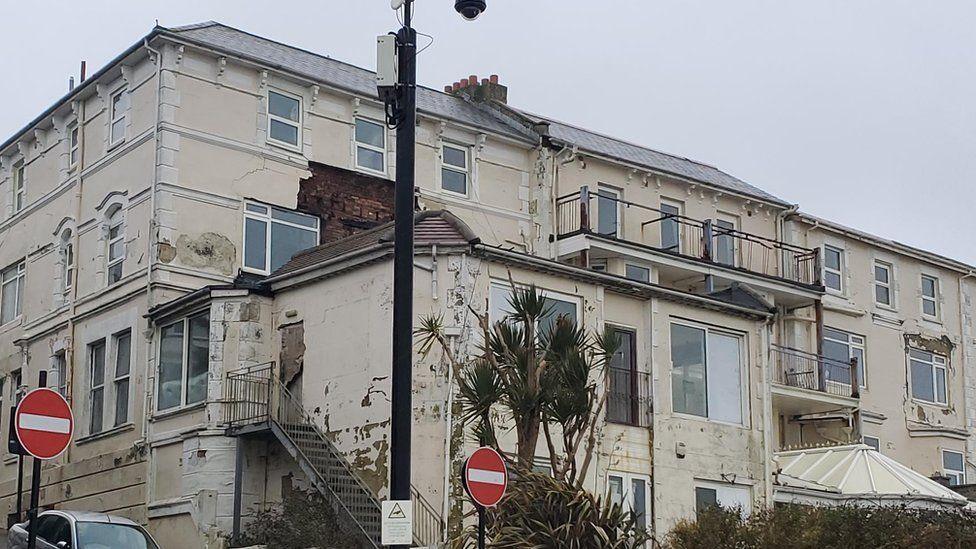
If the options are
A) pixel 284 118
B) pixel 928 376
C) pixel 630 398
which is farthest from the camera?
pixel 928 376

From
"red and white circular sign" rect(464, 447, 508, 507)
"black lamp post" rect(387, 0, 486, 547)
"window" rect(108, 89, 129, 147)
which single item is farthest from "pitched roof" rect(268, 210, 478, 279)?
"black lamp post" rect(387, 0, 486, 547)

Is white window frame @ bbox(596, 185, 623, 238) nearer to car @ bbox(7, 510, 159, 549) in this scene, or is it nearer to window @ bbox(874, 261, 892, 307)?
window @ bbox(874, 261, 892, 307)

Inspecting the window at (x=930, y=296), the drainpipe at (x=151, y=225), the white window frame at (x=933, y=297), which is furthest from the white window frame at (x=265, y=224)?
the window at (x=930, y=296)

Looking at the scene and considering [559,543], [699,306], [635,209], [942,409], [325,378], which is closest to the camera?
[559,543]

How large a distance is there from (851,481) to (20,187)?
70.6 feet

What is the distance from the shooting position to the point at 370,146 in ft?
107

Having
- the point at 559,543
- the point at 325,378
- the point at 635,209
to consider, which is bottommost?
the point at 559,543

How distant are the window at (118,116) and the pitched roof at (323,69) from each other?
2116 millimetres

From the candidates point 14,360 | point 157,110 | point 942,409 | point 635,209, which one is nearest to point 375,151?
point 157,110

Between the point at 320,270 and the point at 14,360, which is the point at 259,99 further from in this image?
the point at 14,360

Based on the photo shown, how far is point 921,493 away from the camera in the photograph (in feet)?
98.7

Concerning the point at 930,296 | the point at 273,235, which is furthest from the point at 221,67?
the point at 930,296

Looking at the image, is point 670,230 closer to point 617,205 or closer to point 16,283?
point 617,205

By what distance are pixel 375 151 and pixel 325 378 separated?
9.01 metres
